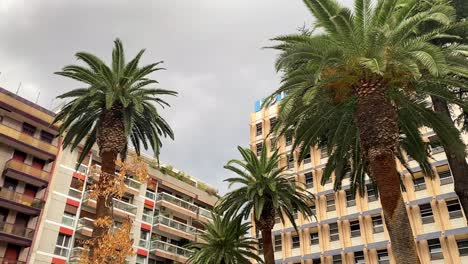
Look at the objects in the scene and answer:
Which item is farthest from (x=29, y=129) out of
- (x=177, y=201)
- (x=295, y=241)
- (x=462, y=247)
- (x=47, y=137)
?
(x=462, y=247)

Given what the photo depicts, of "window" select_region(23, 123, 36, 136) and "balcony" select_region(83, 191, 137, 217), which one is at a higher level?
"window" select_region(23, 123, 36, 136)

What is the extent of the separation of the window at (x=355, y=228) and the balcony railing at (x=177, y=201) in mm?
19907

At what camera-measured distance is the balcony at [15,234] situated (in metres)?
34.3

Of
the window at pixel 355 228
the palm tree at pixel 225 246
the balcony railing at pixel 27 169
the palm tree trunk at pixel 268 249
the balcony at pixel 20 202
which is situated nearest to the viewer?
the palm tree trunk at pixel 268 249

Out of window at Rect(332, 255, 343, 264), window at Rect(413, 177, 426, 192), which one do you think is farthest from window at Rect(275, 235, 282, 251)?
window at Rect(413, 177, 426, 192)

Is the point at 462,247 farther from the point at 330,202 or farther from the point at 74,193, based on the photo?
the point at 74,193

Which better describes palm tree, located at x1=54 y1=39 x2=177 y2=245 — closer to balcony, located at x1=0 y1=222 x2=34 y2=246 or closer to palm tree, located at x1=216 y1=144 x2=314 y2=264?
palm tree, located at x1=216 y1=144 x2=314 y2=264

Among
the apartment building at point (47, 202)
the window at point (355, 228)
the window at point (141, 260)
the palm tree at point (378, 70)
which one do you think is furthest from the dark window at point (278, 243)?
the palm tree at point (378, 70)

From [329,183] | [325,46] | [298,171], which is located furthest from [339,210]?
[325,46]

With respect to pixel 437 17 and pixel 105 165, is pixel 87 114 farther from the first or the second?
pixel 437 17

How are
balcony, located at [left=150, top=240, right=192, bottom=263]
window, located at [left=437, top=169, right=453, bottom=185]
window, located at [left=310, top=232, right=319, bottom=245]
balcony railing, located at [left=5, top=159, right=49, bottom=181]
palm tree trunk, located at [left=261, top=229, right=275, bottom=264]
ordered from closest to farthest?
palm tree trunk, located at [left=261, top=229, right=275, bottom=264] → balcony railing, located at [left=5, top=159, right=49, bottom=181] → window, located at [left=437, top=169, right=453, bottom=185] → window, located at [left=310, top=232, right=319, bottom=245] → balcony, located at [left=150, top=240, right=192, bottom=263]

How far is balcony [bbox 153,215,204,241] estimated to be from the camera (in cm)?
4753

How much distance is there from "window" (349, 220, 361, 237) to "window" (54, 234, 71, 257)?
27.4 m

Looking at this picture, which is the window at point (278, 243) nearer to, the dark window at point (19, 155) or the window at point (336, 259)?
the window at point (336, 259)
